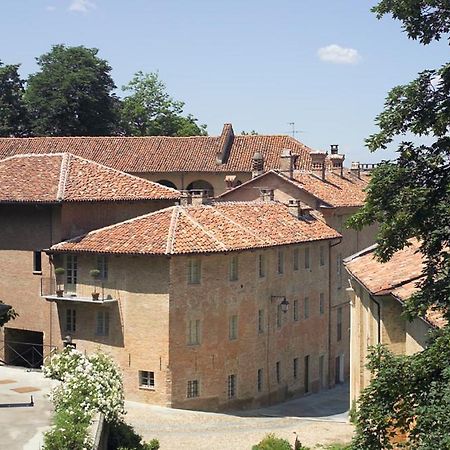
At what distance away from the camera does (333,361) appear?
5369cm

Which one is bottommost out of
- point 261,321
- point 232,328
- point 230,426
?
point 230,426

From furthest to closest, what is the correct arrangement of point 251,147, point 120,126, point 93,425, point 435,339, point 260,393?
point 120,126 < point 251,147 < point 260,393 < point 93,425 < point 435,339

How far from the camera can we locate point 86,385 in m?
27.7

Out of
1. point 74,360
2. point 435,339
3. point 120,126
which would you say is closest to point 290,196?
point 74,360

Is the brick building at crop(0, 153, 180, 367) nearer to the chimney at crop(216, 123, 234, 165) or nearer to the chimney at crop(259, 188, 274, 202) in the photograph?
the chimney at crop(259, 188, 274, 202)

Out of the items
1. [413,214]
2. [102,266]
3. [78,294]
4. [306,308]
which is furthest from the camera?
[306,308]

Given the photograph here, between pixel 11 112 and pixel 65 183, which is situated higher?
pixel 11 112

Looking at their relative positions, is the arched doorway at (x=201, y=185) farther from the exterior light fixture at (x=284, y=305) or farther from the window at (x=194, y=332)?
the window at (x=194, y=332)

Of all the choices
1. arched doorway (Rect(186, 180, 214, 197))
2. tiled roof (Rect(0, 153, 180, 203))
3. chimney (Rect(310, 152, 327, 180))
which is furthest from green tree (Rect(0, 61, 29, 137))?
tiled roof (Rect(0, 153, 180, 203))

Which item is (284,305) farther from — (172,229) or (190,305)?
(172,229)

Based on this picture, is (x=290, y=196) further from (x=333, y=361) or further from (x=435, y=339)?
(x=435, y=339)

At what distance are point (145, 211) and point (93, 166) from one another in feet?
12.1

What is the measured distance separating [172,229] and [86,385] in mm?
14659

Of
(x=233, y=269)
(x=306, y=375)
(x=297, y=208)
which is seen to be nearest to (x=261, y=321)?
(x=233, y=269)
